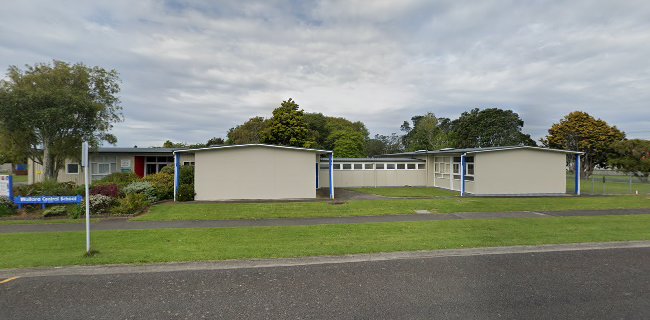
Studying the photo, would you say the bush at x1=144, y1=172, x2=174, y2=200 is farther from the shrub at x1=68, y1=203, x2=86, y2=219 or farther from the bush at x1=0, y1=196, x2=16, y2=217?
the bush at x1=0, y1=196, x2=16, y2=217

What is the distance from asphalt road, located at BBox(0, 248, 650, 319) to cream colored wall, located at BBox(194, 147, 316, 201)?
1308 centimetres

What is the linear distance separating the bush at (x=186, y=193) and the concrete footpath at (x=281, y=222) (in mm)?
6055

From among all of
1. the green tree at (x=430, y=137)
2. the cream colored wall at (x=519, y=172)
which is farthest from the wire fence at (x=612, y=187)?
the green tree at (x=430, y=137)

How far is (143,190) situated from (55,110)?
7.09 m

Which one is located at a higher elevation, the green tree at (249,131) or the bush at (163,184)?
the green tree at (249,131)

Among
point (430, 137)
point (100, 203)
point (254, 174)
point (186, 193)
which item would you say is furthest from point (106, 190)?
point (430, 137)

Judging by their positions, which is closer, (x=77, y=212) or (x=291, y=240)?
(x=291, y=240)

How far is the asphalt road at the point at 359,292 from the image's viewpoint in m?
4.93

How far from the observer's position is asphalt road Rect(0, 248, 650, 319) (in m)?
4.93

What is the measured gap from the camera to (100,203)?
13.8m

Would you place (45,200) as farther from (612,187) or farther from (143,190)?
(612,187)

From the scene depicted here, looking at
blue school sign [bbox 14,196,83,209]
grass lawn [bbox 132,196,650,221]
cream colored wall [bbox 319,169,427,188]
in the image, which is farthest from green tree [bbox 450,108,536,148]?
blue school sign [bbox 14,196,83,209]

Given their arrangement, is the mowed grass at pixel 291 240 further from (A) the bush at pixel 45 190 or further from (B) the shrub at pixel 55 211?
(A) the bush at pixel 45 190

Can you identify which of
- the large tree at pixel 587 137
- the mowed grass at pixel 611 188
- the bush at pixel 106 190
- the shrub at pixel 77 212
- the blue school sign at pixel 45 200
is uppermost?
the large tree at pixel 587 137
